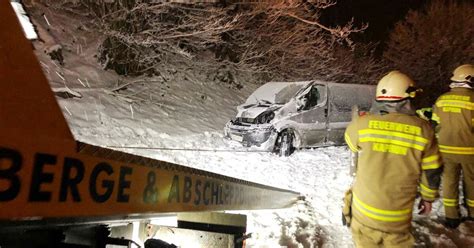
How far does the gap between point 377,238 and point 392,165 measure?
59cm

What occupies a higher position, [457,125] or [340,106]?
[340,106]

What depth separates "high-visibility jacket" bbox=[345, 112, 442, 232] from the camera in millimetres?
2969

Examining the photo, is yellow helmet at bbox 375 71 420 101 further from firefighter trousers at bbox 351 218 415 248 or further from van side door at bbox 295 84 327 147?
van side door at bbox 295 84 327 147

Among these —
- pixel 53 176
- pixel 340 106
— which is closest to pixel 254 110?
pixel 340 106

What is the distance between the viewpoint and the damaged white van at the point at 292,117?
8500 millimetres

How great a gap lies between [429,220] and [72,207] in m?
5.16

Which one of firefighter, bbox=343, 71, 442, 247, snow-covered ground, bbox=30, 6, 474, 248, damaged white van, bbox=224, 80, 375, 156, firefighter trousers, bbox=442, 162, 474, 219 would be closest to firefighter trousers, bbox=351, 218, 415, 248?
firefighter, bbox=343, 71, 442, 247

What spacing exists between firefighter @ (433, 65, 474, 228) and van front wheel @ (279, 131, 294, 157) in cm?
383

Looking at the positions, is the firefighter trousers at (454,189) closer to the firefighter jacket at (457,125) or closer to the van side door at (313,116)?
the firefighter jacket at (457,125)

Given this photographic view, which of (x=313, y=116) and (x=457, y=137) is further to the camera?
(x=313, y=116)

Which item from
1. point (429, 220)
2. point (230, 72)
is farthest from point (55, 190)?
point (230, 72)

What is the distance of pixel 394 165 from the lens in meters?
3.01

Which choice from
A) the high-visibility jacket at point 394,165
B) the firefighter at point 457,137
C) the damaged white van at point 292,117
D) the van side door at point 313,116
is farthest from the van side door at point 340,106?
the high-visibility jacket at point 394,165

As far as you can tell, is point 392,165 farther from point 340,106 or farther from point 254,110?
point 340,106
